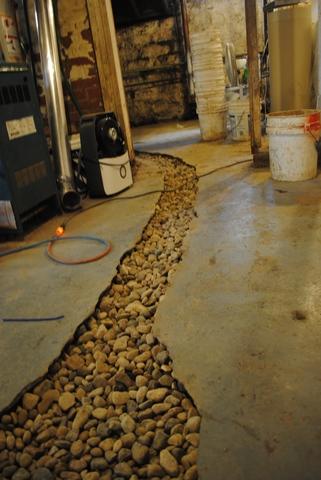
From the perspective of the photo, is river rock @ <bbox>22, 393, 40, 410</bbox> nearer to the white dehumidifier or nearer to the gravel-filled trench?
the gravel-filled trench

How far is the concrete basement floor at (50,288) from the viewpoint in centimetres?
139

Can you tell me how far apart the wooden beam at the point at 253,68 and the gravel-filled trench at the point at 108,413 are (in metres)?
2.28

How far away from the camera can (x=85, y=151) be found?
324 cm

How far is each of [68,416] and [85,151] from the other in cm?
243

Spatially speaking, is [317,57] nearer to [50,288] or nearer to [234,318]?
[234,318]

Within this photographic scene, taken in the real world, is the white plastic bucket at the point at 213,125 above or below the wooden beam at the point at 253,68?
below

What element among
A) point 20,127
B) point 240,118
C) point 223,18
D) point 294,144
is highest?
point 223,18

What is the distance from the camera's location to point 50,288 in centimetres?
190

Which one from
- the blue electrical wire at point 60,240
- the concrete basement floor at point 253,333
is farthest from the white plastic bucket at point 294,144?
the blue electrical wire at point 60,240

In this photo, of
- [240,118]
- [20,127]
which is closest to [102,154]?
[20,127]

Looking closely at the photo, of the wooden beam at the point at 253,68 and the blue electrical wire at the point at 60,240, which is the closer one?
the blue electrical wire at the point at 60,240

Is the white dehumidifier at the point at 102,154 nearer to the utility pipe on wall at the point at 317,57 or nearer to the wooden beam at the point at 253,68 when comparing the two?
the wooden beam at the point at 253,68

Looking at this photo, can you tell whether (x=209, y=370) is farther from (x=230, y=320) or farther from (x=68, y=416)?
(x=68, y=416)

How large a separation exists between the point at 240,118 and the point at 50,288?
359 cm
